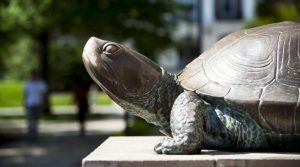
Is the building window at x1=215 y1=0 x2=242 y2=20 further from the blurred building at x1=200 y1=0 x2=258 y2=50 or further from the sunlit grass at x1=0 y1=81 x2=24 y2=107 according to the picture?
the sunlit grass at x1=0 y1=81 x2=24 y2=107

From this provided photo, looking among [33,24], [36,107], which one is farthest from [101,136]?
[33,24]

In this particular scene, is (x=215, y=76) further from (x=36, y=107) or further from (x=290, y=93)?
(x=36, y=107)

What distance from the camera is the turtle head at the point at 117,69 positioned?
6059 mm

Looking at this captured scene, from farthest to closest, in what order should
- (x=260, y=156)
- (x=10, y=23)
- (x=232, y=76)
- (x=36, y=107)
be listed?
(x=10, y=23)
(x=36, y=107)
(x=232, y=76)
(x=260, y=156)

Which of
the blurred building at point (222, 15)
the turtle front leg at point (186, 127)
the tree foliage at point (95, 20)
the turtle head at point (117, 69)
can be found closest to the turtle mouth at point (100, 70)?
the turtle head at point (117, 69)

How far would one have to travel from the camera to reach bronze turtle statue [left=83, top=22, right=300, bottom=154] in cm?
591

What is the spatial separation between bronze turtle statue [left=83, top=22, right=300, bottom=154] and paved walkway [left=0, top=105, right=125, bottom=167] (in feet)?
24.1

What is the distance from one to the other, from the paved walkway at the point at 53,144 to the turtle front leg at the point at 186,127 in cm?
752

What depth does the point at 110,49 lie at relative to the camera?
609 cm

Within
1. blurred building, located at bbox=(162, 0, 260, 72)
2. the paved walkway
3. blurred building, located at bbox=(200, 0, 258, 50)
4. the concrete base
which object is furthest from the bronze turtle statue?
blurred building, located at bbox=(200, 0, 258, 50)

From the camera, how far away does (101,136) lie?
20469 mm

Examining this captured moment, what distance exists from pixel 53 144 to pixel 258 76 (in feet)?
44.1

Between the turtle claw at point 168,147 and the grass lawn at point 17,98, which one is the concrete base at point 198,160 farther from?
A: the grass lawn at point 17,98

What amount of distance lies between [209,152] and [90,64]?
1.23 m
